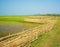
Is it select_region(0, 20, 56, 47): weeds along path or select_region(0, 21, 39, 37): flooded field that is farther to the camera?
select_region(0, 21, 39, 37): flooded field

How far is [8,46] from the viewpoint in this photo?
26.3 ft

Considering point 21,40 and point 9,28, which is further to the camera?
point 9,28

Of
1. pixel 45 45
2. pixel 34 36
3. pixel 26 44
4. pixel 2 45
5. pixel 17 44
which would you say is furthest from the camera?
pixel 34 36

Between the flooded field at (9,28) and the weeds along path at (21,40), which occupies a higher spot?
the weeds along path at (21,40)

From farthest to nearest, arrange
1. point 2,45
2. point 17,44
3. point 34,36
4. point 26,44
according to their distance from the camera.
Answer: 1. point 34,36
2. point 26,44
3. point 17,44
4. point 2,45

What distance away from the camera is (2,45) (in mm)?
7738

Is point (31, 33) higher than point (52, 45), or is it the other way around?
point (31, 33)

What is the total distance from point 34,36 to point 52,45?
1.54 meters

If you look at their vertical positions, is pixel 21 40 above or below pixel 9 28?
above

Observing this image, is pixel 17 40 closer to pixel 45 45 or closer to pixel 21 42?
pixel 21 42

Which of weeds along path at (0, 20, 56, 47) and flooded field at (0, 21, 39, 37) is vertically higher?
weeds along path at (0, 20, 56, 47)

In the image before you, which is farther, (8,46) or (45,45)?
(45,45)

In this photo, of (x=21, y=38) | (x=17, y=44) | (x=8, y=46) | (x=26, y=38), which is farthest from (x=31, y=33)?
(x=8, y=46)

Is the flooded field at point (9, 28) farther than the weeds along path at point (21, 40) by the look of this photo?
Yes
